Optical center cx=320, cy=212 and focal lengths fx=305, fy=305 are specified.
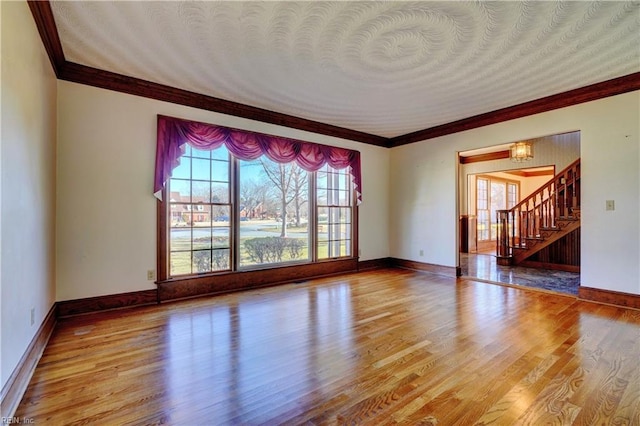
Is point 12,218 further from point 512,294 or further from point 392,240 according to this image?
point 392,240

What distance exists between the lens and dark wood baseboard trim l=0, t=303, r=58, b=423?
1721 millimetres

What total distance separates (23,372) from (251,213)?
305 centimetres

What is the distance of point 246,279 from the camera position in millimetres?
4617

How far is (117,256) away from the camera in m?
3.62

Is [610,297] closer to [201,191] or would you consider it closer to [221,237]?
[221,237]

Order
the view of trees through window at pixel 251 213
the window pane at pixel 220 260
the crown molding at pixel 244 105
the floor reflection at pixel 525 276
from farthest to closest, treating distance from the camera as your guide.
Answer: the floor reflection at pixel 525 276 < the window pane at pixel 220 260 < the view of trees through window at pixel 251 213 < the crown molding at pixel 244 105

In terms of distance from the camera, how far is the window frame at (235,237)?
3.89 metres

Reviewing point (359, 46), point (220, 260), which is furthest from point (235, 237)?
point (359, 46)

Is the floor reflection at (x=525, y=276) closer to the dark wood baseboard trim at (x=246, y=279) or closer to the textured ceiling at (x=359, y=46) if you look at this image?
the dark wood baseboard trim at (x=246, y=279)

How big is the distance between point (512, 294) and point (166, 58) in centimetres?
520

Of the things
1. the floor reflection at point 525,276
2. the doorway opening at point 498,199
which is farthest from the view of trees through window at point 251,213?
the doorway opening at point 498,199

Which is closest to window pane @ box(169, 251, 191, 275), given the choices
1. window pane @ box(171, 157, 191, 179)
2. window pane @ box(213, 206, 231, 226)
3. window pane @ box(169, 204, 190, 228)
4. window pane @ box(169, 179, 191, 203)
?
window pane @ box(169, 204, 190, 228)

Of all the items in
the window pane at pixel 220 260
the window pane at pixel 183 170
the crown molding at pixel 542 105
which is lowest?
the window pane at pixel 220 260

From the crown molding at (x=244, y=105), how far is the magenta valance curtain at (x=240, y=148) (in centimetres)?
28
